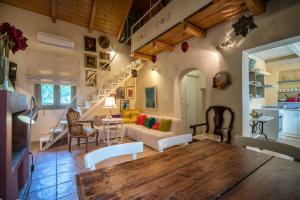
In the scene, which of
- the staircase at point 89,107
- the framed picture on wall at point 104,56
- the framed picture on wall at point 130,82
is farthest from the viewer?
the framed picture on wall at point 130,82

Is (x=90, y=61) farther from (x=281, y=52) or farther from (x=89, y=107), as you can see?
(x=281, y=52)

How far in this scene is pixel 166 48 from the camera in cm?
474

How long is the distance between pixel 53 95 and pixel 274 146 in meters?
5.99

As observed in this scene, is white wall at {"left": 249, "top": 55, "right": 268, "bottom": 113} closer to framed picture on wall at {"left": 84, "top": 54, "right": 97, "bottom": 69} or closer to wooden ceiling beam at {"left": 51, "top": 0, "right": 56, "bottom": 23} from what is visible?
framed picture on wall at {"left": 84, "top": 54, "right": 97, "bottom": 69}

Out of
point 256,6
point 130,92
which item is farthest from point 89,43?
point 256,6

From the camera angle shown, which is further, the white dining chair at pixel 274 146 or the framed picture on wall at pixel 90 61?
the framed picture on wall at pixel 90 61

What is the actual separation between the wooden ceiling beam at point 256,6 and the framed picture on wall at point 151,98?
357 centimetres

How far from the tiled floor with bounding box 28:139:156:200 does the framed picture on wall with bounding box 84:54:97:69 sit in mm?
3134

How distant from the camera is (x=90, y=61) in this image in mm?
5926

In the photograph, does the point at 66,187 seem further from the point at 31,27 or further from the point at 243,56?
the point at 31,27

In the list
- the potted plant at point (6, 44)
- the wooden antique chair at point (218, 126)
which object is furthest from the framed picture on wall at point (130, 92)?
the potted plant at point (6, 44)

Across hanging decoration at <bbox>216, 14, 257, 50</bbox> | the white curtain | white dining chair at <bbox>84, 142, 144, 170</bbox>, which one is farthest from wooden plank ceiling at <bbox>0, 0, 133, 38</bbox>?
white dining chair at <bbox>84, 142, 144, 170</bbox>

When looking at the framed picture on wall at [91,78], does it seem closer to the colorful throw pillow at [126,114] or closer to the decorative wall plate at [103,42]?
the decorative wall plate at [103,42]

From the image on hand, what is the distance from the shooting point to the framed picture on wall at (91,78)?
19.1ft
